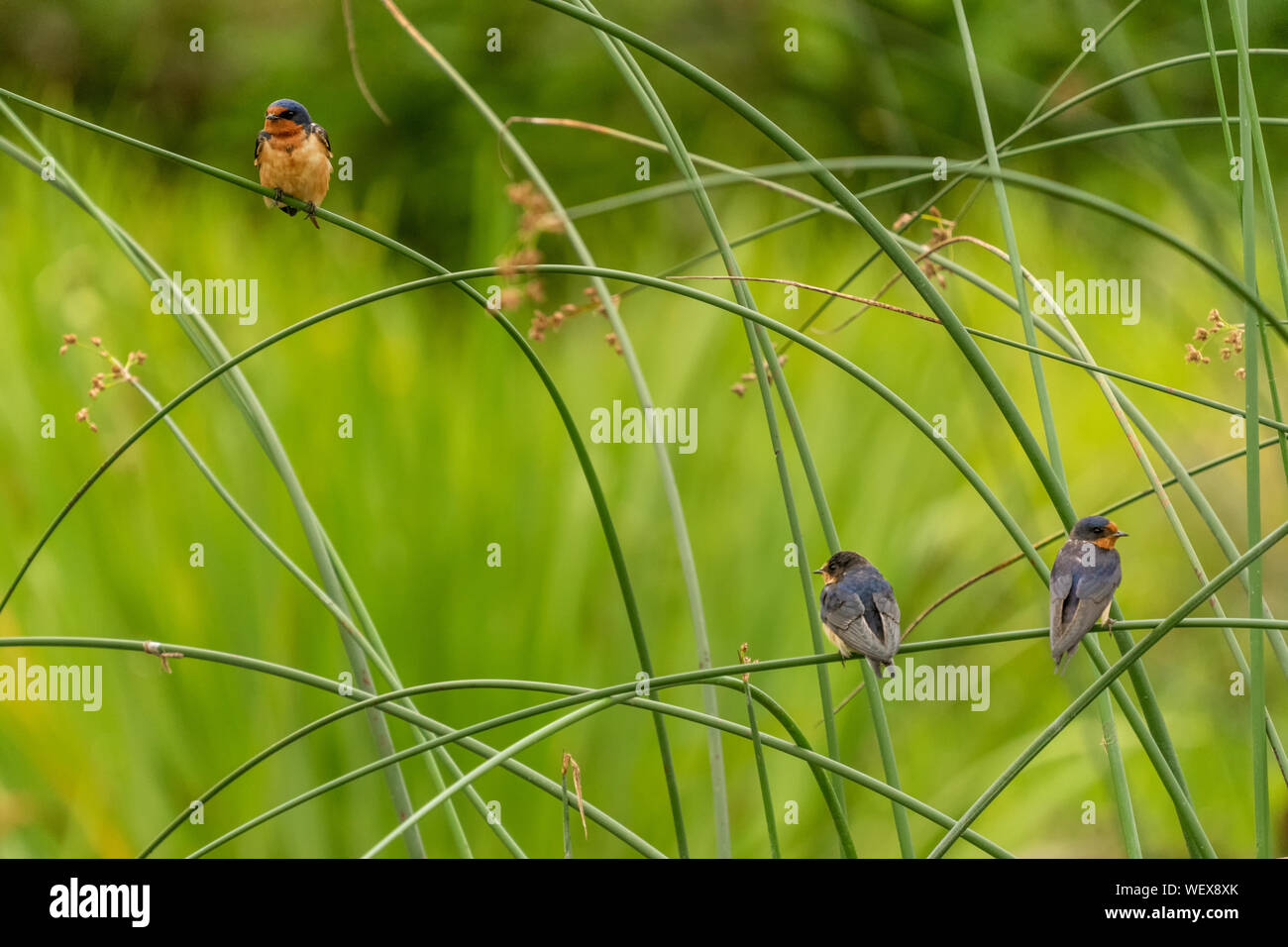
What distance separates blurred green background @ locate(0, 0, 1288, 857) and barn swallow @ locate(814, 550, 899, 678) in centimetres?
19

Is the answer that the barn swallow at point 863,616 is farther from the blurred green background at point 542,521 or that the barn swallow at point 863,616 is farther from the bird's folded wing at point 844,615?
the blurred green background at point 542,521

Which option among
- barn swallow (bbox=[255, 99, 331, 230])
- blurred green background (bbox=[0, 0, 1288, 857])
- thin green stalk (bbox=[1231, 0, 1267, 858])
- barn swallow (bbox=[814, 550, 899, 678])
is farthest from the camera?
blurred green background (bbox=[0, 0, 1288, 857])

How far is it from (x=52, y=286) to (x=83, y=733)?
824 mm

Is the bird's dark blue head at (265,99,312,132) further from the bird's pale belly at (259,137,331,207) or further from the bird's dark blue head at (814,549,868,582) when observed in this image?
the bird's dark blue head at (814,549,868,582)

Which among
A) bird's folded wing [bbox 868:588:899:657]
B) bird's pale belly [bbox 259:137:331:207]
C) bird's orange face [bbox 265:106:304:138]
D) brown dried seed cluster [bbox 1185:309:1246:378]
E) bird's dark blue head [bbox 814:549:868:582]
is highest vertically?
bird's orange face [bbox 265:106:304:138]

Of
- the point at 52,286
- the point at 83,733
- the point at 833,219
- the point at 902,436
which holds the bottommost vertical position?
the point at 83,733

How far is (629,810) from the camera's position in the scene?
120 centimetres

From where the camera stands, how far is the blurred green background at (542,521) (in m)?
1.21

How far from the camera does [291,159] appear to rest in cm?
92

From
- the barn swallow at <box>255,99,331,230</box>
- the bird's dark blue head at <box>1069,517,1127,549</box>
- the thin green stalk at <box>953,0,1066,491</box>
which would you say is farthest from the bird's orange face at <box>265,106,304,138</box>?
the bird's dark blue head at <box>1069,517,1127,549</box>

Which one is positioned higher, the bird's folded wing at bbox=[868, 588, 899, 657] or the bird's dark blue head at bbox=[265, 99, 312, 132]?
the bird's dark blue head at bbox=[265, 99, 312, 132]

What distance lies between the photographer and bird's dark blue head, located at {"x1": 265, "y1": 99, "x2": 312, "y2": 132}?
3.12 feet
